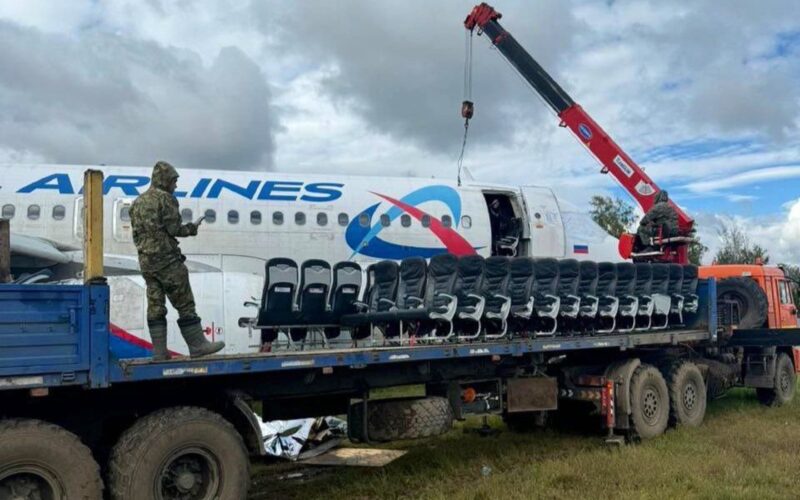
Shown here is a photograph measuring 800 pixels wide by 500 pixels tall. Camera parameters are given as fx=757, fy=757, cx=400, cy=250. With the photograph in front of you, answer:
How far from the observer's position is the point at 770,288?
592 inches

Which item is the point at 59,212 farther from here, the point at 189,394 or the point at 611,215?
the point at 611,215

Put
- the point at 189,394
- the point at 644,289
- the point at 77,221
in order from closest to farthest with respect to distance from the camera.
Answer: the point at 189,394, the point at 644,289, the point at 77,221

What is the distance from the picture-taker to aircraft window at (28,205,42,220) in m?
14.6

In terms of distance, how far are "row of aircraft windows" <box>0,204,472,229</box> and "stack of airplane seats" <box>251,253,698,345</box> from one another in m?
6.34

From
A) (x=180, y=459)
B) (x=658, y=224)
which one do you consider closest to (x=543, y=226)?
(x=658, y=224)

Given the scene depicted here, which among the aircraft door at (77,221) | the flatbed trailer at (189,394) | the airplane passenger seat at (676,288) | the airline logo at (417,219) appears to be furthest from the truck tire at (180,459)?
the airline logo at (417,219)

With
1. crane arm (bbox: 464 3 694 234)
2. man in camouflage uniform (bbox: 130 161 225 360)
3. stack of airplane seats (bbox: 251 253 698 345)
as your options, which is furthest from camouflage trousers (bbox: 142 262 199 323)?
crane arm (bbox: 464 3 694 234)

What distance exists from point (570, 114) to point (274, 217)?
795 cm

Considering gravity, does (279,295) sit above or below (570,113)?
below

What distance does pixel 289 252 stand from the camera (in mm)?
15844

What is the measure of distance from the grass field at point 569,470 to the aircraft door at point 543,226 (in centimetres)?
599

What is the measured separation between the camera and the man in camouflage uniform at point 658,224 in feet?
48.6

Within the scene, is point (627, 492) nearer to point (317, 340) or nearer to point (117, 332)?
point (317, 340)

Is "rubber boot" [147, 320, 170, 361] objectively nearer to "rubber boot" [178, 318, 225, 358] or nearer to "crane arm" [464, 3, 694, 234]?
"rubber boot" [178, 318, 225, 358]
